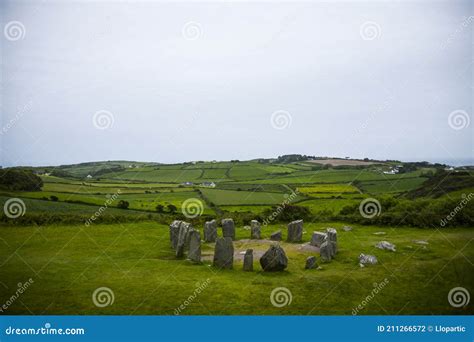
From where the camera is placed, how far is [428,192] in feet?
104

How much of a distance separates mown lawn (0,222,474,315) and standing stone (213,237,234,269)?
19.2 inches

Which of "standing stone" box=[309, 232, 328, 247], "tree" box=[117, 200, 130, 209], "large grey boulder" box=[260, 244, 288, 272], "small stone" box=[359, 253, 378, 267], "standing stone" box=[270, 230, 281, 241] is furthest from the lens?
"tree" box=[117, 200, 130, 209]

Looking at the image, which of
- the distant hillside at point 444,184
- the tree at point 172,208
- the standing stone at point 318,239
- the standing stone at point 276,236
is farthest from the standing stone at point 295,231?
the distant hillside at point 444,184

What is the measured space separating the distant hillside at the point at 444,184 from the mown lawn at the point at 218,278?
10255 mm

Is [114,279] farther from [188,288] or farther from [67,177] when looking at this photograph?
[67,177]

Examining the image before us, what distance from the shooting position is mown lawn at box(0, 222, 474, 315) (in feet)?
40.6

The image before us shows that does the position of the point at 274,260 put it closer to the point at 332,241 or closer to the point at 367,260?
the point at 332,241

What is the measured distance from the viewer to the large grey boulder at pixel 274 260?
51.2 feet

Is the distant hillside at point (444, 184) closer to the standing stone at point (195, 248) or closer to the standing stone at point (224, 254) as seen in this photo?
the standing stone at point (224, 254)

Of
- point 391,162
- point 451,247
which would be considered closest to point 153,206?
point 451,247

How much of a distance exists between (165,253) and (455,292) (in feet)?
43.8

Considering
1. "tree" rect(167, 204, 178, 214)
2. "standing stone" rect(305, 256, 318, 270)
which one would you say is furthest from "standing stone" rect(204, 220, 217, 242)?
"tree" rect(167, 204, 178, 214)

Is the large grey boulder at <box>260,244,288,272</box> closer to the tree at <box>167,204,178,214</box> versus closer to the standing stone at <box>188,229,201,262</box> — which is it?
the standing stone at <box>188,229,201,262</box>

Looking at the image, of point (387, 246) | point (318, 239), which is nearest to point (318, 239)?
point (318, 239)
